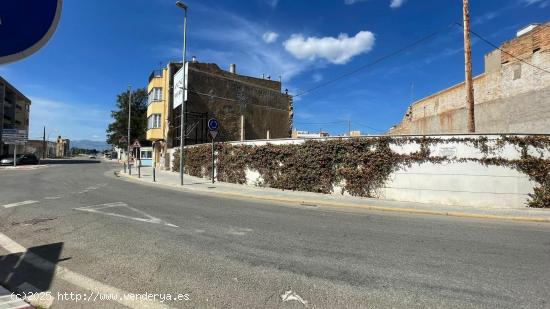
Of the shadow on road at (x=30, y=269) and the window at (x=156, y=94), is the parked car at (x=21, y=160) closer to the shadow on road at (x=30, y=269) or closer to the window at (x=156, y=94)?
the window at (x=156, y=94)

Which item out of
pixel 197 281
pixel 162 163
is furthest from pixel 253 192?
pixel 162 163

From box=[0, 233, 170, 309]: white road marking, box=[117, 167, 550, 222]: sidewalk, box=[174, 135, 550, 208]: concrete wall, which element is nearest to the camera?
box=[0, 233, 170, 309]: white road marking

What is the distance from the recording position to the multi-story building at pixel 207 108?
35.9m

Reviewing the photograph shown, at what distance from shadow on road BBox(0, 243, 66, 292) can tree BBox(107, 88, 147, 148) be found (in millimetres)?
59684

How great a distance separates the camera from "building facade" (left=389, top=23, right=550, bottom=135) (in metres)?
16.6

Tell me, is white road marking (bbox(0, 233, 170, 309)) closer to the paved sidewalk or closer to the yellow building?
the paved sidewalk

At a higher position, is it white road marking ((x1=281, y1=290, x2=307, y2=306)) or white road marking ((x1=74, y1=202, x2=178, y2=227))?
white road marking ((x1=74, y1=202, x2=178, y2=227))

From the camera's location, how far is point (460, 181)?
1328 centimetres

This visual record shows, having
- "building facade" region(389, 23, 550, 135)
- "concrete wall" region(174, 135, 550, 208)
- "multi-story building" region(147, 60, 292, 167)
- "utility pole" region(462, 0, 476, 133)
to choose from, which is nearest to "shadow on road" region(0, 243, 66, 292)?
"concrete wall" region(174, 135, 550, 208)

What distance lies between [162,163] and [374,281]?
113 feet

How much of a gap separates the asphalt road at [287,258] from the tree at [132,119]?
5590 cm

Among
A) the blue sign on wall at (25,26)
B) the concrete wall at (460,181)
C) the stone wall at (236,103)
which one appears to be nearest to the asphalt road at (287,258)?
the blue sign on wall at (25,26)

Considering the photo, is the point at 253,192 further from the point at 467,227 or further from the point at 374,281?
the point at 374,281

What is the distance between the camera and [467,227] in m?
9.02
